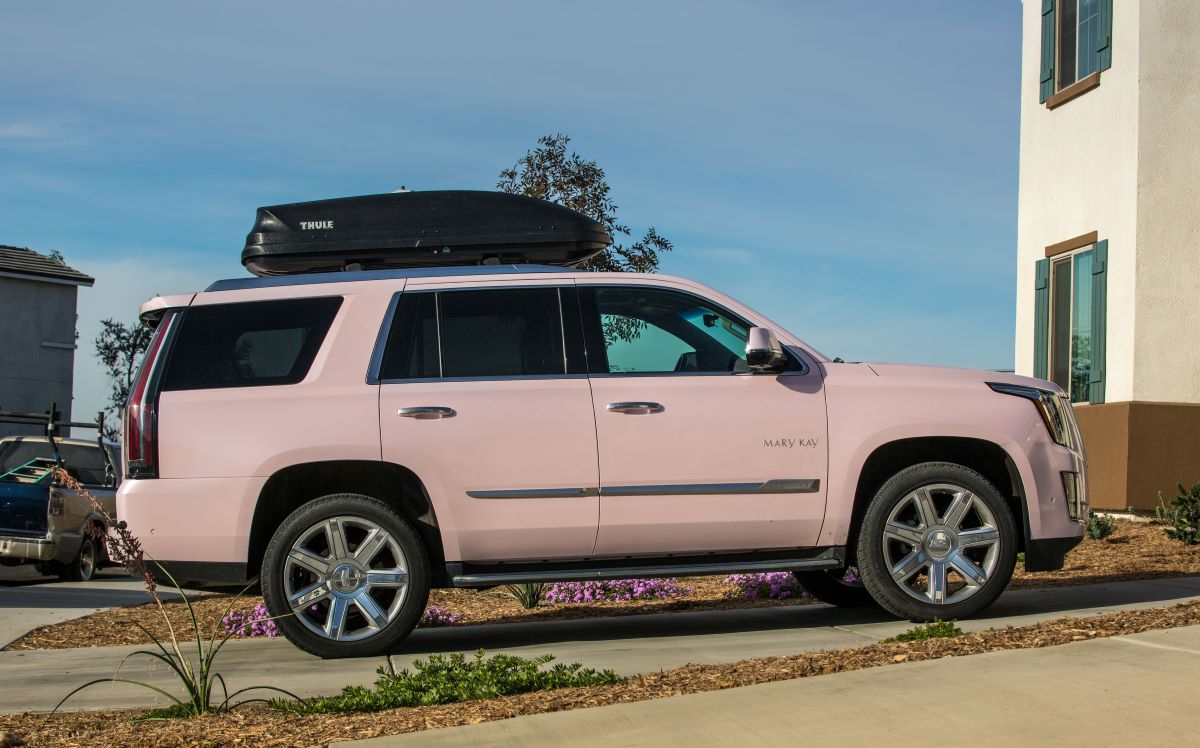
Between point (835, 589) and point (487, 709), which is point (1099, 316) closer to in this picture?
point (835, 589)

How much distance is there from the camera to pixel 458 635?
7832 mm

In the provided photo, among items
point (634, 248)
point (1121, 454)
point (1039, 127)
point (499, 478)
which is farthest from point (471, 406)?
point (1039, 127)

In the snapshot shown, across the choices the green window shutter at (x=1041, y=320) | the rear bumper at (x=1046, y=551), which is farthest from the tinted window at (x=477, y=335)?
the green window shutter at (x=1041, y=320)

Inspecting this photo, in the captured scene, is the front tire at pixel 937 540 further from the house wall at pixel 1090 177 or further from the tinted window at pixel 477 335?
the house wall at pixel 1090 177

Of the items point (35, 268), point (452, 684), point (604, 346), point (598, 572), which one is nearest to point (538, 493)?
point (598, 572)

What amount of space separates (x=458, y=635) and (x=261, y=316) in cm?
224

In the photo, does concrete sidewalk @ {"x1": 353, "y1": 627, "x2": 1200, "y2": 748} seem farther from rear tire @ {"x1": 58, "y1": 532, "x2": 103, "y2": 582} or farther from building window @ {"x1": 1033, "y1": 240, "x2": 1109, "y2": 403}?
rear tire @ {"x1": 58, "y1": 532, "x2": 103, "y2": 582}

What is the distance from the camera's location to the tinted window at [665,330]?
7.07 metres

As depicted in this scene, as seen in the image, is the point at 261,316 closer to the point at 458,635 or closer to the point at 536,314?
the point at 536,314

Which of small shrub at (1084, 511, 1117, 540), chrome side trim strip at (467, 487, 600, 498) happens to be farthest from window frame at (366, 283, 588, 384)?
small shrub at (1084, 511, 1117, 540)

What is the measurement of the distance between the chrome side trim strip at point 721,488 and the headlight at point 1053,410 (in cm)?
120

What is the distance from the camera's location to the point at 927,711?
4.34 m

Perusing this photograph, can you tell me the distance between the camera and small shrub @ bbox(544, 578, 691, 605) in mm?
9734

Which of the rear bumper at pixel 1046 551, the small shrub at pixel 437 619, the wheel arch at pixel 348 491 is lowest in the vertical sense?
the small shrub at pixel 437 619
